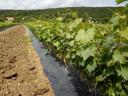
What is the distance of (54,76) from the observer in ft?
20.4

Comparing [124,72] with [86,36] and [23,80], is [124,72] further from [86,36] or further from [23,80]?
[23,80]

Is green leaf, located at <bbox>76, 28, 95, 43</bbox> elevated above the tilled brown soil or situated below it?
above

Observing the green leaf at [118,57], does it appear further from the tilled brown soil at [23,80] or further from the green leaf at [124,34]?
the tilled brown soil at [23,80]

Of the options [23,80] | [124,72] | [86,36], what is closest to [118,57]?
[124,72]

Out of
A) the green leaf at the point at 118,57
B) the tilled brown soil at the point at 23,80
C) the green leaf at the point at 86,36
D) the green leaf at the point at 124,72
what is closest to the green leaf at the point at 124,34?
the green leaf at the point at 118,57

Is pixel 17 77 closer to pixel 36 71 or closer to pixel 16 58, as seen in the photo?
pixel 36 71

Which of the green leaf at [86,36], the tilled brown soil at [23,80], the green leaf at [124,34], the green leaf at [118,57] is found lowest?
the tilled brown soil at [23,80]

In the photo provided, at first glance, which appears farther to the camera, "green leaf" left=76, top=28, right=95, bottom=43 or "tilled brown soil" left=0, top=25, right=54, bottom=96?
"tilled brown soil" left=0, top=25, right=54, bottom=96

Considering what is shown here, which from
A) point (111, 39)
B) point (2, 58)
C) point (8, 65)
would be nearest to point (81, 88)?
point (111, 39)

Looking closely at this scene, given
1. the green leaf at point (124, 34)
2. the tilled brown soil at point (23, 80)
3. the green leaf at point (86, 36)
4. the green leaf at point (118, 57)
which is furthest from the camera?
the tilled brown soil at point (23, 80)

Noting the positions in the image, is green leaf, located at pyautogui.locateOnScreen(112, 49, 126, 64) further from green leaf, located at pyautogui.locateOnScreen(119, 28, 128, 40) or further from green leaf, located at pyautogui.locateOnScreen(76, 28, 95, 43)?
green leaf, located at pyautogui.locateOnScreen(76, 28, 95, 43)

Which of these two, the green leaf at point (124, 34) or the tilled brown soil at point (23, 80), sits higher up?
the green leaf at point (124, 34)

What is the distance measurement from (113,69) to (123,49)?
344mm

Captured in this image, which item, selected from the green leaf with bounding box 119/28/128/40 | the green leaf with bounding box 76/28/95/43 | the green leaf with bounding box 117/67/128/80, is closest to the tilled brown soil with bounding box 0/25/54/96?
the green leaf with bounding box 76/28/95/43
